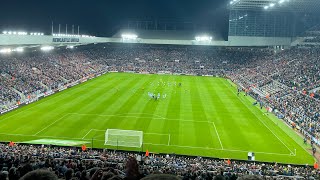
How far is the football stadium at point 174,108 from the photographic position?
2255cm

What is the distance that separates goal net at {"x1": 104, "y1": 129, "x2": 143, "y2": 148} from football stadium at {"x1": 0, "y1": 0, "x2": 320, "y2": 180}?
10cm

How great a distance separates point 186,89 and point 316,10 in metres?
44.9

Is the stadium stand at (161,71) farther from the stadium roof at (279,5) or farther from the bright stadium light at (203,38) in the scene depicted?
Answer: the stadium roof at (279,5)

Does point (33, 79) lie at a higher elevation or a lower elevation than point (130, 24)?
lower

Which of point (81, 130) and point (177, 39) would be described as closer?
point (81, 130)

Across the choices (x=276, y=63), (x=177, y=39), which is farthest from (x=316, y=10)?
(x=177, y=39)

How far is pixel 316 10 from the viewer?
8494 cm

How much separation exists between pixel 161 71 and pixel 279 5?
35.5 meters

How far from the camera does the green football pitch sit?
30.3 m

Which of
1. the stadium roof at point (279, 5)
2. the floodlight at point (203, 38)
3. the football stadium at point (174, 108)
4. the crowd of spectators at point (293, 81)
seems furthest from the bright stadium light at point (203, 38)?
the stadium roof at point (279, 5)

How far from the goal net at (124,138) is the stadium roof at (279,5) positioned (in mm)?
56812

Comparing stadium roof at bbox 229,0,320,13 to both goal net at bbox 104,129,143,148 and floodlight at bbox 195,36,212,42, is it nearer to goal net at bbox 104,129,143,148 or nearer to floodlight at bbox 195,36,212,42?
floodlight at bbox 195,36,212,42

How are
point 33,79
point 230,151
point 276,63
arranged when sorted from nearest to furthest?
1. point 230,151
2. point 33,79
3. point 276,63

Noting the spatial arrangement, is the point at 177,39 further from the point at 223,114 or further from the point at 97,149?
the point at 97,149
